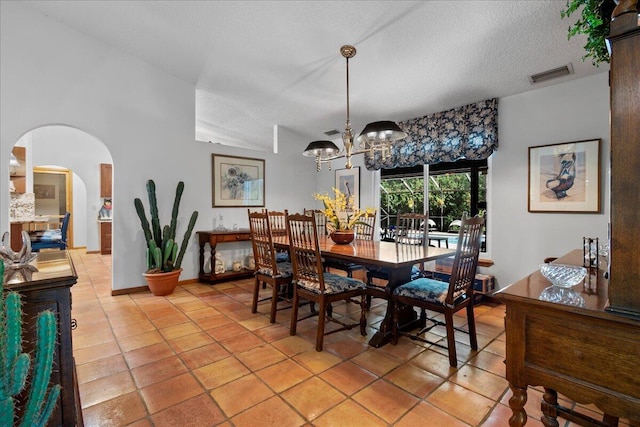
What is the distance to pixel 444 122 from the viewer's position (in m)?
4.10

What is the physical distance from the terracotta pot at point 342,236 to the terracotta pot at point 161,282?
7.30 feet

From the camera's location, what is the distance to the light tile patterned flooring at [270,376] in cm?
167

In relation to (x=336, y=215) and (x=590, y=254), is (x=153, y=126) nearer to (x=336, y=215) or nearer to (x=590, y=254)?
(x=336, y=215)

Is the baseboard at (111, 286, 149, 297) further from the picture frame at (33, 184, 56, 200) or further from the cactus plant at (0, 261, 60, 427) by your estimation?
the picture frame at (33, 184, 56, 200)

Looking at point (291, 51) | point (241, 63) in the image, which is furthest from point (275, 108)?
point (291, 51)

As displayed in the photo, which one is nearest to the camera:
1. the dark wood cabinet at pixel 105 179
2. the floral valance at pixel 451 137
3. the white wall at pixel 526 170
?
the white wall at pixel 526 170

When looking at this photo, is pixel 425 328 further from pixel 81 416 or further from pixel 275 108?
pixel 275 108

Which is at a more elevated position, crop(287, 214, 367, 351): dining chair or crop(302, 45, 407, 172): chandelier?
crop(302, 45, 407, 172): chandelier

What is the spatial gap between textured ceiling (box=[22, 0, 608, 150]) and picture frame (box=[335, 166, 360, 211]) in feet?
3.89

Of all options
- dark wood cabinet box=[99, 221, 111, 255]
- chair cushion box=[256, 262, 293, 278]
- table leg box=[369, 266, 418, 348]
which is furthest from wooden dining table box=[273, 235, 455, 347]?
dark wood cabinet box=[99, 221, 111, 255]

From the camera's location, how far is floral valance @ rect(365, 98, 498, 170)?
3.71 metres

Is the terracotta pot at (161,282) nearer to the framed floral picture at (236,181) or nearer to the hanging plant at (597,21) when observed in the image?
the framed floral picture at (236,181)

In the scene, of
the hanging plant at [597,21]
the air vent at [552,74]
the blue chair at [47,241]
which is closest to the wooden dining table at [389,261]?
the hanging plant at [597,21]

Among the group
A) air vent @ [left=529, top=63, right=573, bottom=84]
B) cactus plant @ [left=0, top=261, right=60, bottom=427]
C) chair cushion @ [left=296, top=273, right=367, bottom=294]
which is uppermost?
air vent @ [left=529, top=63, right=573, bottom=84]
